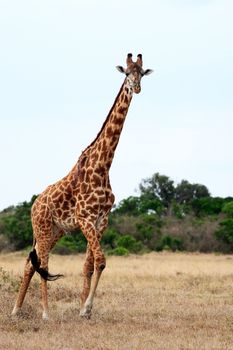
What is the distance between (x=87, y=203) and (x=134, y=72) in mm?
1793

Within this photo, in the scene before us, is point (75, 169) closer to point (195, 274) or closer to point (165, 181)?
point (195, 274)

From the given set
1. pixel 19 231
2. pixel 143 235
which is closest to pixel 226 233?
pixel 143 235

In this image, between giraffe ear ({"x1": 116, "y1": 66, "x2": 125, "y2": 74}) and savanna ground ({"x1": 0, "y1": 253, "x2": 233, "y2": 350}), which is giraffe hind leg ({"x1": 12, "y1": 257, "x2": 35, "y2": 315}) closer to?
savanna ground ({"x1": 0, "y1": 253, "x2": 233, "y2": 350})

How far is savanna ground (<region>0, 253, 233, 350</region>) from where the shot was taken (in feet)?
30.8

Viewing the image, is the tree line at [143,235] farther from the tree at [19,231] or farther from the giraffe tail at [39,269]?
the giraffe tail at [39,269]

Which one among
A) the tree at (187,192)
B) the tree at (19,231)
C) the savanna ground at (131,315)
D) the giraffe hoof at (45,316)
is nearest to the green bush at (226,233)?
the tree at (19,231)

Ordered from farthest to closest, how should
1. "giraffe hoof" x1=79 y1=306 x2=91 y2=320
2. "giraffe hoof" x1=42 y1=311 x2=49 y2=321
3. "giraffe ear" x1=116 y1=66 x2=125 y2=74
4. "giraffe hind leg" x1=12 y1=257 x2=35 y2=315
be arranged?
"giraffe hind leg" x1=12 y1=257 x2=35 y2=315
"giraffe ear" x1=116 y1=66 x2=125 y2=74
"giraffe hoof" x1=42 y1=311 x2=49 y2=321
"giraffe hoof" x1=79 y1=306 x2=91 y2=320

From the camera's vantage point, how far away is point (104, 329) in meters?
10.3

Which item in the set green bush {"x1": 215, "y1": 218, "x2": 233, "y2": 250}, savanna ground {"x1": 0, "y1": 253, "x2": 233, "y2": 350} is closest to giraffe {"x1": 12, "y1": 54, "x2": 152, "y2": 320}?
savanna ground {"x1": 0, "y1": 253, "x2": 233, "y2": 350}

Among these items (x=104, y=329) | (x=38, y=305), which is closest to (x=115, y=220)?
(x=38, y=305)

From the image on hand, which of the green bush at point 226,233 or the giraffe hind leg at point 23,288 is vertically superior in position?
the green bush at point 226,233

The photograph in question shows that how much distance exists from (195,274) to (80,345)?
1092 cm

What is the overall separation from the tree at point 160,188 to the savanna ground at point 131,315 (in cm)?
3584

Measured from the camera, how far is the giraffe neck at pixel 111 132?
11.7 meters
